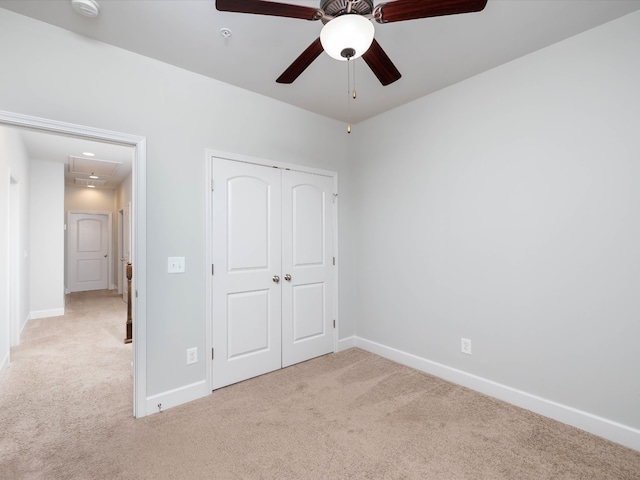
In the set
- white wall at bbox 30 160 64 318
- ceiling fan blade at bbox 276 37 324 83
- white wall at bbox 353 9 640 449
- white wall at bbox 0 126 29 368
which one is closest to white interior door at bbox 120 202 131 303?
white wall at bbox 30 160 64 318

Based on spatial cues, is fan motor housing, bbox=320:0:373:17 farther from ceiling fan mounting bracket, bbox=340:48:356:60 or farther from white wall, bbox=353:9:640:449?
white wall, bbox=353:9:640:449

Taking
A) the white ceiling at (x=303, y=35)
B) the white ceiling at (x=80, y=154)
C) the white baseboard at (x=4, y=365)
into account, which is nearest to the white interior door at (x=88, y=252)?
the white ceiling at (x=80, y=154)

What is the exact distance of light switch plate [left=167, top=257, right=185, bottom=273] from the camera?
244 centimetres

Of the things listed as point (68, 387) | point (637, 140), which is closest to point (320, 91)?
point (637, 140)

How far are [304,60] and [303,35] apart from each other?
64cm

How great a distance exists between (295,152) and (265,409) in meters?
2.39

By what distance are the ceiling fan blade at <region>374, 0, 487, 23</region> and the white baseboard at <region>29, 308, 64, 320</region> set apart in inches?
258

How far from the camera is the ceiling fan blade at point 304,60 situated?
1.52 meters

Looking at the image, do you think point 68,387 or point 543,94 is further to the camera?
point 68,387

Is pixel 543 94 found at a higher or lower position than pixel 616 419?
higher

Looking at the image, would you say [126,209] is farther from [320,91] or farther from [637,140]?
[637,140]

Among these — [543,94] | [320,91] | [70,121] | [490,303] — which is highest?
[320,91]

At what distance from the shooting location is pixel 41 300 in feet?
17.1

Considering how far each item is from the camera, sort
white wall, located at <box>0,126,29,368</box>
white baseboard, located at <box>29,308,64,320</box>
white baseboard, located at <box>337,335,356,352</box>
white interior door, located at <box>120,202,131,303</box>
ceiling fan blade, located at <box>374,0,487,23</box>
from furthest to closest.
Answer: white interior door, located at <box>120,202,131,303</box>, white baseboard, located at <box>29,308,64,320</box>, white baseboard, located at <box>337,335,356,352</box>, white wall, located at <box>0,126,29,368</box>, ceiling fan blade, located at <box>374,0,487,23</box>
